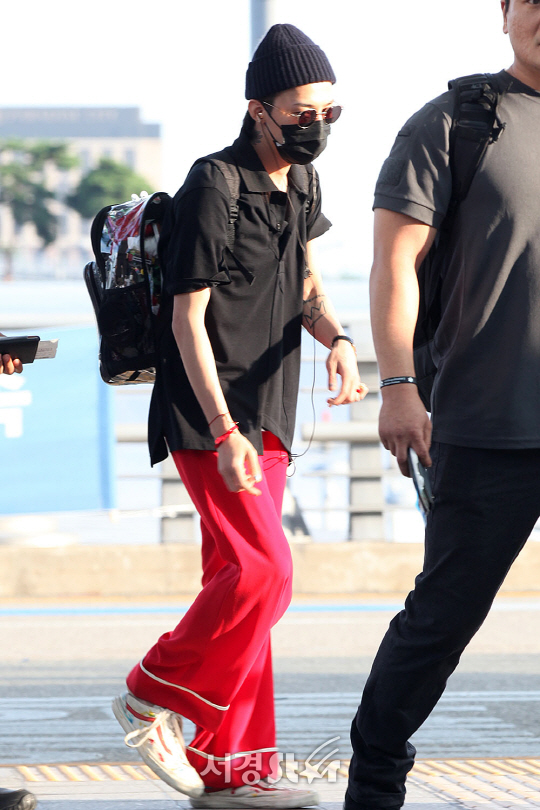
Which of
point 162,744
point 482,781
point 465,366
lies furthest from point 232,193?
point 482,781

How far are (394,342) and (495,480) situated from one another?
37cm

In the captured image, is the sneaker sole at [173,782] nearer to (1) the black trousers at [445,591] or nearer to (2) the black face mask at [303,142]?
(1) the black trousers at [445,591]

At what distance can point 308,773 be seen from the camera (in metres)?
3.41

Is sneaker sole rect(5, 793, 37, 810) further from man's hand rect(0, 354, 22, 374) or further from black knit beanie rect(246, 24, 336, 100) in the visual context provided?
black knit beanie rect(246, 24, 336, 100)

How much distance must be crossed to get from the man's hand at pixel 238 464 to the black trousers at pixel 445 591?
1.44 feet

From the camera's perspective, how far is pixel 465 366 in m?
2.61

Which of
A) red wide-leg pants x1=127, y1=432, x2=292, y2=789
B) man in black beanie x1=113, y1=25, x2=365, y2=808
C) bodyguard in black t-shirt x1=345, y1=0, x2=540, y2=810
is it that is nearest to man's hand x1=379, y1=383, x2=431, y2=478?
bodyguard in black t-shirt x1=345, y1=0, x2=540, y2=810

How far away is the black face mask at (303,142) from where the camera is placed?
2.95 meters

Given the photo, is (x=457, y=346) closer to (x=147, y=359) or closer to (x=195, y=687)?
(x=147, y=359)

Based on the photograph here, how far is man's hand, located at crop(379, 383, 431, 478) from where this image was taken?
2.53 meters

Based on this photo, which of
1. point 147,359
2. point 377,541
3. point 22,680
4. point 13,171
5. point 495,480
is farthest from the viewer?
point 13,171

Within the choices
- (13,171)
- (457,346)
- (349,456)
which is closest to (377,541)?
(349,456)

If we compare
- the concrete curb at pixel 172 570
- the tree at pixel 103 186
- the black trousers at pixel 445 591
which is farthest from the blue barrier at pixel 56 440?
the tree at pixel 103 186

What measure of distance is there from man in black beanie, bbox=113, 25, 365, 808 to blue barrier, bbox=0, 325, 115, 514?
4.09m
